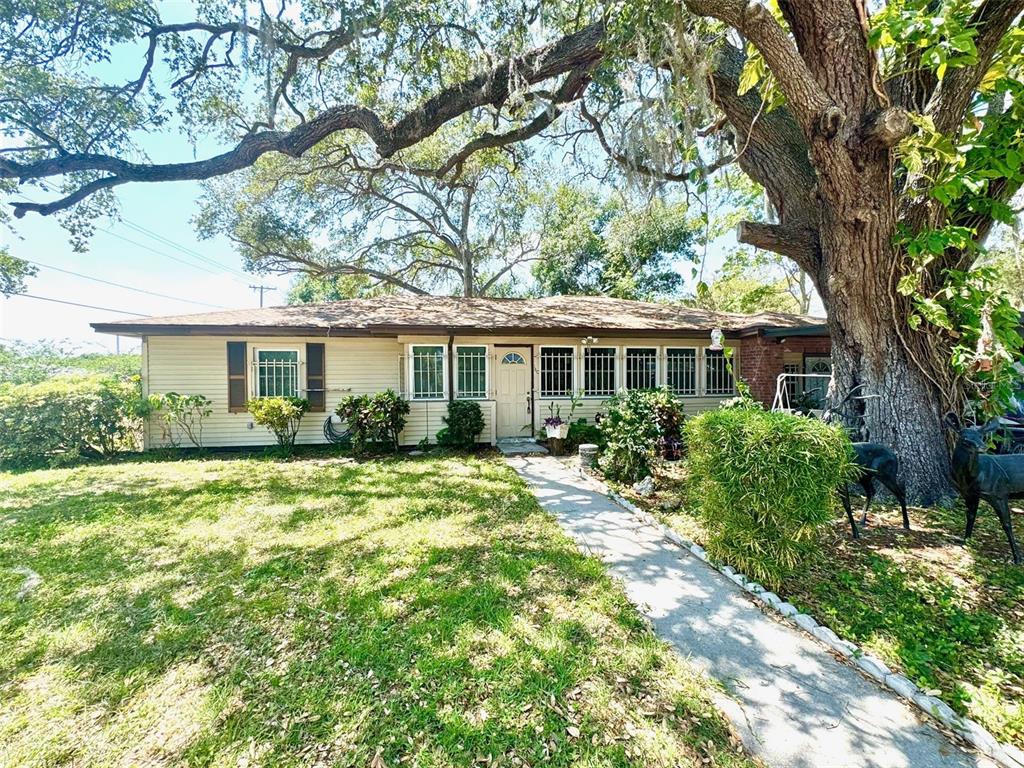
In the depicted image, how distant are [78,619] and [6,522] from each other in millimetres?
3334

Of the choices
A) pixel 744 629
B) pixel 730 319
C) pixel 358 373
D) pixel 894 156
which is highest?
pixel 894 156

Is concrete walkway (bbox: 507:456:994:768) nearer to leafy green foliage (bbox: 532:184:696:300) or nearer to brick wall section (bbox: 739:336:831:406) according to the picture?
brick wall section (bbox: 739:336:831:406)

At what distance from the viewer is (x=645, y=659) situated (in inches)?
98.4

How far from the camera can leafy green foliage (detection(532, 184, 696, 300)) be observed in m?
18.6

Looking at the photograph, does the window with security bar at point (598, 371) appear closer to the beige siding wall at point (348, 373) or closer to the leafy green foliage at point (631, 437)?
the beige siding wall at point (348, 373)

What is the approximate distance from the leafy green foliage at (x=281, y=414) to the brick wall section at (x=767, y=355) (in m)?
10.5

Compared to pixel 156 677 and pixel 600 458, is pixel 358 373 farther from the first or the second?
pixel 156 677

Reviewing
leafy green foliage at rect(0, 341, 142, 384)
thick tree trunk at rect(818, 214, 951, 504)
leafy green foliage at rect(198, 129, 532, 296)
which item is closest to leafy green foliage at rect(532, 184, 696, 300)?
leafy green foliage at rect(198, 129, 532, 296)

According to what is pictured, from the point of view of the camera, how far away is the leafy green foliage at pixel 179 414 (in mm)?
8461

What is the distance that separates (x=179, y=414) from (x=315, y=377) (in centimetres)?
267

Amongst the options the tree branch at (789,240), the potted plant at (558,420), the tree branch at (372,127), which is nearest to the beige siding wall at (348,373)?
the potted plant at (558,420)

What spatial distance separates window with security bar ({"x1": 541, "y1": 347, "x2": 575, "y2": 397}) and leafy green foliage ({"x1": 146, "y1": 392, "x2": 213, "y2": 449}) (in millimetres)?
7446

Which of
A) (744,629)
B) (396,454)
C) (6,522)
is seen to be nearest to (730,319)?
(396,454)

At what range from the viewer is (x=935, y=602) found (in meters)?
3.08
